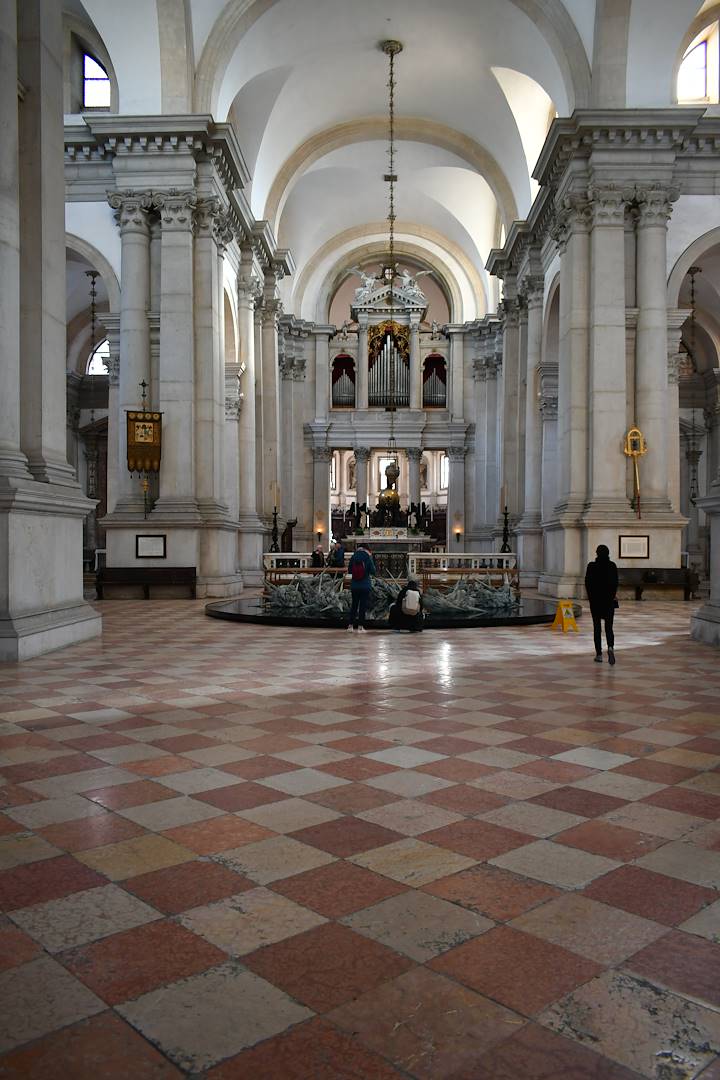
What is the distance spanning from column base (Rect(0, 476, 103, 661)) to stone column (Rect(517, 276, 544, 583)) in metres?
15.9

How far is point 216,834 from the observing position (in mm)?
3795

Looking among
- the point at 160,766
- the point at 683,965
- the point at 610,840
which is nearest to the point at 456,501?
the point at 160,766

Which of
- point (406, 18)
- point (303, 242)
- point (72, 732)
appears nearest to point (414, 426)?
point (303, 242)

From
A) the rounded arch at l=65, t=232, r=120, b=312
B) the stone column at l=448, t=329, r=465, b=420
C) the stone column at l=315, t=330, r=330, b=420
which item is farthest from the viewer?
the stone column at l=315, t=330, r=330, b=420

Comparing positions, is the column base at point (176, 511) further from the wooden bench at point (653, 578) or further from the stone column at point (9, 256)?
the stone column at point (9, 256)

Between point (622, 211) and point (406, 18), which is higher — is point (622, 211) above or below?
below

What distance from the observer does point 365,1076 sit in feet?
6.90

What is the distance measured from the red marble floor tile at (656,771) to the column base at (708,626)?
6.10 metres

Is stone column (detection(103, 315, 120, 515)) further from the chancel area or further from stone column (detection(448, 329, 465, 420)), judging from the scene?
stone column (detection(448, 329, 465, 420))

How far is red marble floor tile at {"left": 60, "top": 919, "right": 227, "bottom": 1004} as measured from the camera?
2.51 metres

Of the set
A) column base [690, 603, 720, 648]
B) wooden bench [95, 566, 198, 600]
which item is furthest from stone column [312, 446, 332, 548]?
column base [690, 603, 720, 648]

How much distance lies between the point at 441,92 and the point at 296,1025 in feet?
95.0

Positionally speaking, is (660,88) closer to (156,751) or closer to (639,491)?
(639,491)

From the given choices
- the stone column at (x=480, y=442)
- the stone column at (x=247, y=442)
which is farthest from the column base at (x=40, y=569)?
the stone column at (x=480, y=442)
